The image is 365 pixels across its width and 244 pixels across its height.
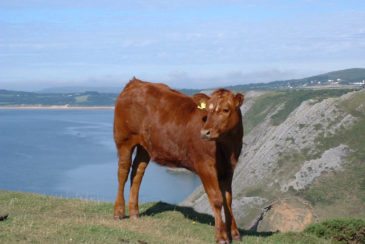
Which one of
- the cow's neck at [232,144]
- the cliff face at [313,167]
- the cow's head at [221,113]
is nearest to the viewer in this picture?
the cow's head at [221,113]

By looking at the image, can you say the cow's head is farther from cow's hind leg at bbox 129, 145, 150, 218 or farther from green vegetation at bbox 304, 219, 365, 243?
green vegetation at bbox 304, 219, 365, 243

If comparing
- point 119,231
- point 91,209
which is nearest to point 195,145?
point 119,231

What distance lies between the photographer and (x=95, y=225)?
11.0 metres

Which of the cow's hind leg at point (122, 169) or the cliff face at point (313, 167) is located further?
the cliff face at point (313, 167)

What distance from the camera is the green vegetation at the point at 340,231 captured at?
14227mm

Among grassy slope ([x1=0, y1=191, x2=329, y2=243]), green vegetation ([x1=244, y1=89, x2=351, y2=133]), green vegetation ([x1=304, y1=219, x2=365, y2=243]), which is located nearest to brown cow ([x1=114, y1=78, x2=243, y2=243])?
grassy slope ([x1=0, y1=191, x2=329, y2=243])

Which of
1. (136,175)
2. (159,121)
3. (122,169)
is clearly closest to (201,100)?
(159,121)

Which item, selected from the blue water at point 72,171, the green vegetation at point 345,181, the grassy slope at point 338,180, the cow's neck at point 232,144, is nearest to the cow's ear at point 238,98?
the cow's neck at point 232,144

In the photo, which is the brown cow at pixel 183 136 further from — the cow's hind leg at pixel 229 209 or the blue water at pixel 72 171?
the blue water at pixel 72 171

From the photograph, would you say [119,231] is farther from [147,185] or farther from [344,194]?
[147,185]

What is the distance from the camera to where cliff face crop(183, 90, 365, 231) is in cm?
5988

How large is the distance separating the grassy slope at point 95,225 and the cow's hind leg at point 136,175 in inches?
11.9

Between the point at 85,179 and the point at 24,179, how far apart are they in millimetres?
8448

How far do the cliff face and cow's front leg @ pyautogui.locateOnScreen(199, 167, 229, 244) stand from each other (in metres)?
40.6
